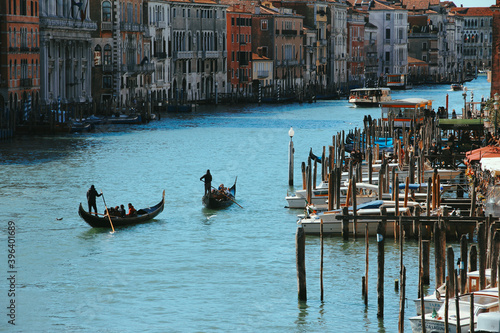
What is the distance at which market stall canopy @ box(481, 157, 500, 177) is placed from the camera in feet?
71.3

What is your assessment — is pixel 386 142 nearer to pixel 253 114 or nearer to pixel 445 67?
pixel 253 114

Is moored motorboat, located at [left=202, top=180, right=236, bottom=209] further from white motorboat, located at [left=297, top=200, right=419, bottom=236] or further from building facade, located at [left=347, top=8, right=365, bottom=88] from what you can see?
building facade, located at [left=347, top=8, right=365, bottom=88]

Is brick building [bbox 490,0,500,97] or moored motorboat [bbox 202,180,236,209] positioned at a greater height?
brick building [bbox 490,0,500,97]

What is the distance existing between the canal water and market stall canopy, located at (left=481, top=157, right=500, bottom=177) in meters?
2.29

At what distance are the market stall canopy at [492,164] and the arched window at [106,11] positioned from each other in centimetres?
Answer: 4601

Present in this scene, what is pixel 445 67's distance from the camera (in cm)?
14750

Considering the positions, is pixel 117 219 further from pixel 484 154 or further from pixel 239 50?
pixel 239 50

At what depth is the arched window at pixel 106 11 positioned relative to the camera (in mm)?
65438

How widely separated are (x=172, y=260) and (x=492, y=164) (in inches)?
266

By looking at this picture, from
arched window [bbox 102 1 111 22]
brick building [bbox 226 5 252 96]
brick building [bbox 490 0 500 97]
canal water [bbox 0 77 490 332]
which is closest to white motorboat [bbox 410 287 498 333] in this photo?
canal water [bbox 0 77 490 332]

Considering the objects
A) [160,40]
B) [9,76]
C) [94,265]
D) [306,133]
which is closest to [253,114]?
[160,40]

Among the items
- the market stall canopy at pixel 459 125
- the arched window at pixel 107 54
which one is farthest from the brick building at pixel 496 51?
the arched window at pixel 107 54

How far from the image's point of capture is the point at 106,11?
65625 millimetres

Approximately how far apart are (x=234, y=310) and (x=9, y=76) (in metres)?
36.7
